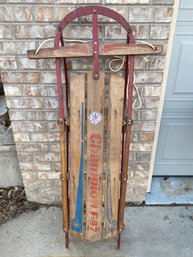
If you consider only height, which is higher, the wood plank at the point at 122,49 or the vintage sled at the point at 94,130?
the wood plank at the point at 122,49

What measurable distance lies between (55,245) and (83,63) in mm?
1344

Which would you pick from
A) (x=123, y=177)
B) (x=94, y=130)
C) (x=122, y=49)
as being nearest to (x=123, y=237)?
(x=123, y=177)

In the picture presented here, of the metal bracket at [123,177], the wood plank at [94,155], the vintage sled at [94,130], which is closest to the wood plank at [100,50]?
the vintage sled at [94,130]

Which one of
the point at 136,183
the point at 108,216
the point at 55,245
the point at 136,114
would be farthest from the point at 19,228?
the point at 136,114

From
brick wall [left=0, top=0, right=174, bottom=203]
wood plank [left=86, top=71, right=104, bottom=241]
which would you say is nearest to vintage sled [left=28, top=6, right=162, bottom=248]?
wood plank [left=86, top=71, right=104, bottom=241]

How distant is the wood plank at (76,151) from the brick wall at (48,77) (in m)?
0.36

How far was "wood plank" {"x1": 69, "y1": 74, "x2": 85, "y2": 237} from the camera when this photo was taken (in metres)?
1.57

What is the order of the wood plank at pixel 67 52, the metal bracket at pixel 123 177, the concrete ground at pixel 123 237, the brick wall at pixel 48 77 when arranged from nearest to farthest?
the wood plank at pixel 67 52 → the brick wall at pixel 48 77 → the metal bracket at pixel 123 177 → the concrete ground at pixel 123 237

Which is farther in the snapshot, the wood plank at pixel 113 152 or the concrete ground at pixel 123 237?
the concrete ground at pixel 123 237

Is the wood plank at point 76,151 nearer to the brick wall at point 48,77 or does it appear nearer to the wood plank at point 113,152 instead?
the wood plank at point 113,152

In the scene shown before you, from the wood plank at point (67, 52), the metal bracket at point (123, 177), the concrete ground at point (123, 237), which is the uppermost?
the wood plank at point (67, 52)

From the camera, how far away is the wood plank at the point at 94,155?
1555mm

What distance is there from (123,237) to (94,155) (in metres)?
0.88

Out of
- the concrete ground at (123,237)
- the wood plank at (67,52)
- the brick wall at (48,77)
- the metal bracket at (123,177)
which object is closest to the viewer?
the wood plank at (67,52)
